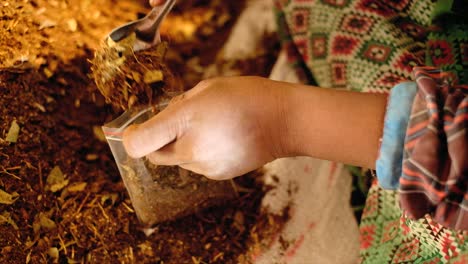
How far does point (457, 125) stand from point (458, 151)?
0.04m

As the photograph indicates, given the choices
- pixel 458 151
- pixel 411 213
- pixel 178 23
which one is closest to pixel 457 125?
→ pixel 458 151

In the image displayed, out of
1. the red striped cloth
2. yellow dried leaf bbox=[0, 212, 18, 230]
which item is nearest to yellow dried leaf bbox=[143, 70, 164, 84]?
yellow dried leaf bbox=[0, 212, 18, 230]

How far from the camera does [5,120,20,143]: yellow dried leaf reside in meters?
1.06

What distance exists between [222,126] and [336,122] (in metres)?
0.20

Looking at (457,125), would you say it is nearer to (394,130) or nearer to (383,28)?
(394,130)

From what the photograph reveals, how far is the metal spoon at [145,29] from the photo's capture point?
3.18 ft

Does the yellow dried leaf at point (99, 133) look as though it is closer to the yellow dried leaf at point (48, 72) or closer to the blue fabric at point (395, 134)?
the yellow dried leaf at point (48, 72)

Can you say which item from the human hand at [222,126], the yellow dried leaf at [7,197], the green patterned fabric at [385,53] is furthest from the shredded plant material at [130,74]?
the green patterned fabric at [385,53]

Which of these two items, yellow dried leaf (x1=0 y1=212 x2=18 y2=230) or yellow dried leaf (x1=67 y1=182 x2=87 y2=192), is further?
yellow dried leaf (x1=67 y1=182 x2=87 y2=192)

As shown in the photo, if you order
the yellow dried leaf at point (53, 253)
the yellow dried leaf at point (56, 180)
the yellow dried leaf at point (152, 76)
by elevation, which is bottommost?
the yellow dried leaf at point (53, 253)

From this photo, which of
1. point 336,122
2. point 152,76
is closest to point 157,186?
point 152,76

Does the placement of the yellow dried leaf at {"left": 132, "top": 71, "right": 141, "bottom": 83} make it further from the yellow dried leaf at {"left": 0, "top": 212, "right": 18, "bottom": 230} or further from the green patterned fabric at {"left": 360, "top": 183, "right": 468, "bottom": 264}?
the green patterned fabric at {"left": 360, "top": 183, "right": 468, "bottom": 264}

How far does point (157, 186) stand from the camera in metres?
1.12

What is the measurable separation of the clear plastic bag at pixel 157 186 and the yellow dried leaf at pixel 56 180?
17 cm
